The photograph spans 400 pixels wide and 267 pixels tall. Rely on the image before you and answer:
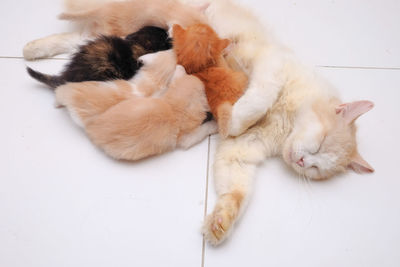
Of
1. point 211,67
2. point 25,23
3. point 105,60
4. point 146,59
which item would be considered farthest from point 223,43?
point 25,23

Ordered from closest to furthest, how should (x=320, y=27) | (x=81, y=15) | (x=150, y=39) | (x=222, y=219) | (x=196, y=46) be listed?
(x=222, y=219) < (x=196, y=46) < (x=150, y=39) < (x=81, y=15) < (x=320, y=27)

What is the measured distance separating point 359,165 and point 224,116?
1.88ft

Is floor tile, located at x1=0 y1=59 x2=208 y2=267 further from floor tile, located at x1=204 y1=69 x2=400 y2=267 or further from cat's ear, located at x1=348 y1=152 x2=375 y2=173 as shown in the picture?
cat's ear, located at x1=348 y1=152 x2=375 y2=173

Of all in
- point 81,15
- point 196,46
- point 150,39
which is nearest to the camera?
point 196,46

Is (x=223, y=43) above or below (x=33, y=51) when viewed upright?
above

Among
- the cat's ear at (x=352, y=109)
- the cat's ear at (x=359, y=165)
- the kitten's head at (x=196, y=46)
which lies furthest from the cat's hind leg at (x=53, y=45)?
the cat's ear at (x=359, y=165)

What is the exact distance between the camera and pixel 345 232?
1231 millimetres

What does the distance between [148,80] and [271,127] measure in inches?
21.5

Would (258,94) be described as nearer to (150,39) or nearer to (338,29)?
(150,39)

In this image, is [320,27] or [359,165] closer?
[359,165]

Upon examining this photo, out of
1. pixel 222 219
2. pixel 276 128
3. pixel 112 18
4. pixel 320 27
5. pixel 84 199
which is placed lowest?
pixel 84 199

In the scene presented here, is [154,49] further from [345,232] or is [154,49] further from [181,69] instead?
[345,232]

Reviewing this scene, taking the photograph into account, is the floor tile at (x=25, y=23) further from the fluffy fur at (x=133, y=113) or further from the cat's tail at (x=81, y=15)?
the fluffy fur at (x=133, y=113)

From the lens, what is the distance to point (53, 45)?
1.57 meters
